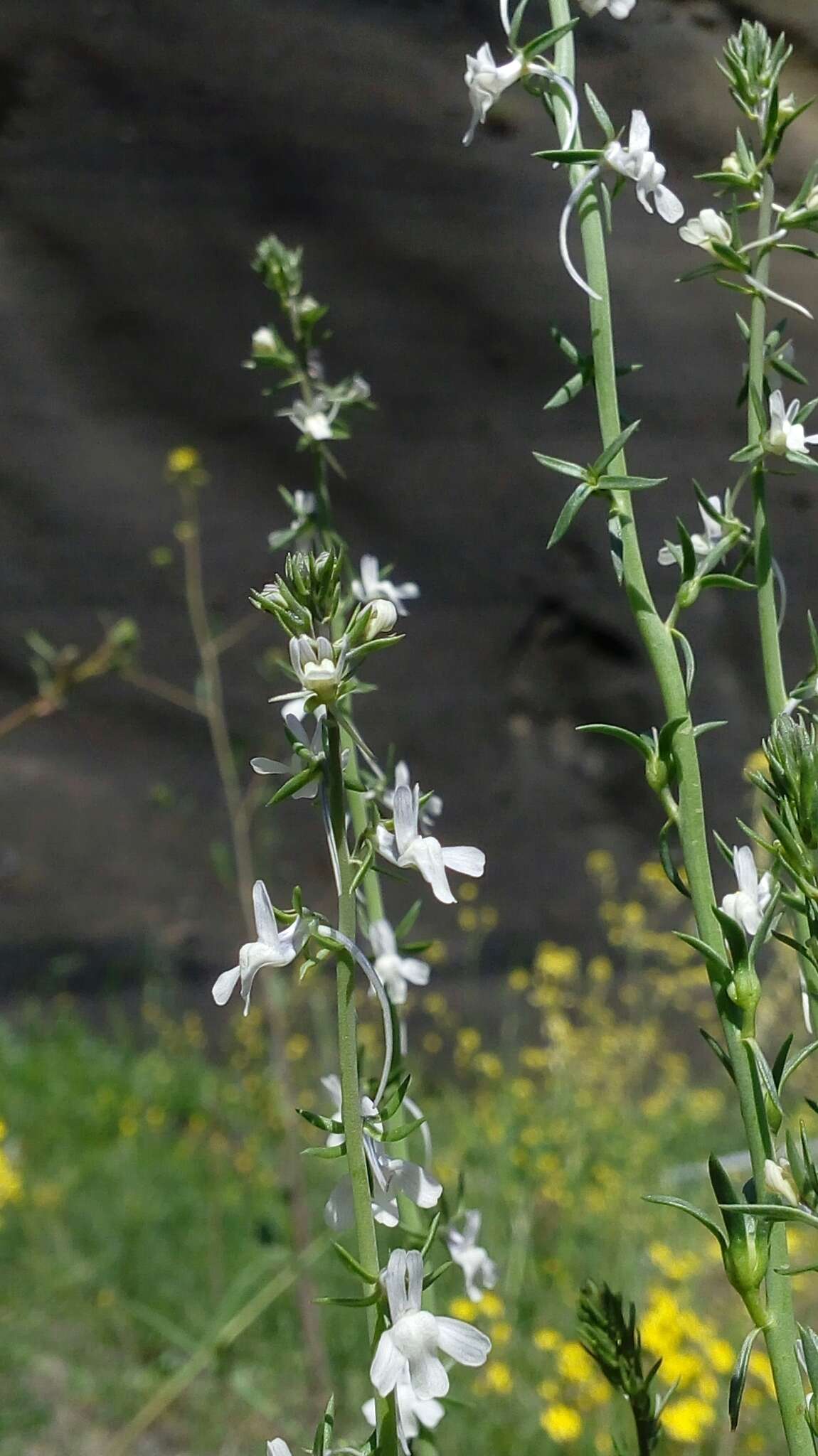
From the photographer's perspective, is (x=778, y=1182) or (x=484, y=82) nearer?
(x=778, y=1182)

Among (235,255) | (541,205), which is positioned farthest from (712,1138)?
(235,255)

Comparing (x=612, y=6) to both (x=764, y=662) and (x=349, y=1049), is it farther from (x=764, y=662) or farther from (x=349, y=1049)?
(x=349, y=1049)

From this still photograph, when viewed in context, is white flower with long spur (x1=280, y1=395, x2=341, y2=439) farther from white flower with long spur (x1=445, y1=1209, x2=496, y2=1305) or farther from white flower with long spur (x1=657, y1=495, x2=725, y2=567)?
white flower with long spur (x1=445, y1=1209, x2=496, y2=1305)

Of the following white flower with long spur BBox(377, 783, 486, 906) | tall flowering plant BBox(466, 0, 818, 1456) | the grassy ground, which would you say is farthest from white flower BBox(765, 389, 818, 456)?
the grassy ground

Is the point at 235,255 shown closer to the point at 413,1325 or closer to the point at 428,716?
the point at 428,716

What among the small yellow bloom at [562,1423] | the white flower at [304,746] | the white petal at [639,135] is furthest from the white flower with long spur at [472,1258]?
the small yellow bloom at [562,1423]

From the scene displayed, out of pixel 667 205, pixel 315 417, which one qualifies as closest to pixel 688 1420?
pixel 315 417

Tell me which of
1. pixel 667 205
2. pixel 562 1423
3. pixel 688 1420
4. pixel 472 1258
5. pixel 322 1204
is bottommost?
pixel 322 1204
